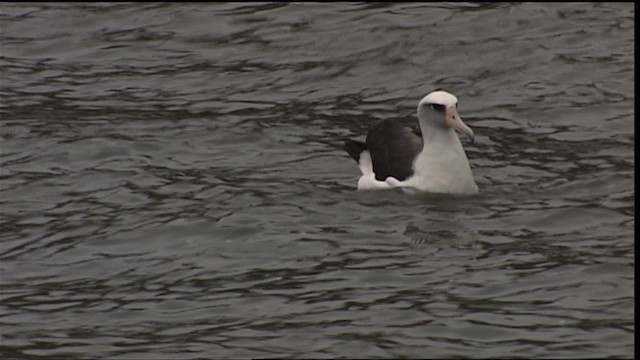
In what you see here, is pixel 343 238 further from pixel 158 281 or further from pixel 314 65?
pixel 314 65

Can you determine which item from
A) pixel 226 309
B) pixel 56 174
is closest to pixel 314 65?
pixel 56 174

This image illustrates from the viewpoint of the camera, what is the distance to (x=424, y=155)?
16031 mm

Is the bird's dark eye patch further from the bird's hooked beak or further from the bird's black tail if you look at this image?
the bird's black tail

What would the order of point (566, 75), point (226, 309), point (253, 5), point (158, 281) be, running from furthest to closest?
point (253, 5)
point (566, 75)
point (158, 281)
point (226, 309)

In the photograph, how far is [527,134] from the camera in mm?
17719

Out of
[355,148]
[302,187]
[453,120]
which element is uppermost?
[453,120]

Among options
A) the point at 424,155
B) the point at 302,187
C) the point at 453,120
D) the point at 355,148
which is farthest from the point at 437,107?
the point at 302,187

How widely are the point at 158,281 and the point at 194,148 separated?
443cm

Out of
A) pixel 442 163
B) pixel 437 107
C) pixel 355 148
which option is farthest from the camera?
pixel 355 148

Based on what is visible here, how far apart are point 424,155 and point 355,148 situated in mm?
892

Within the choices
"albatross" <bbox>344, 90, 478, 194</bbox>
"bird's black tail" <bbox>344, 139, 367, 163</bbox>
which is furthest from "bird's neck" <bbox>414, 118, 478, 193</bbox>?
"bird's black tail" <bbox>344, 139, 367, 163</bbox>

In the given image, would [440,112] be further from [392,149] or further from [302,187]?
[302,187]

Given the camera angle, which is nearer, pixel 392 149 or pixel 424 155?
pixel 424 155

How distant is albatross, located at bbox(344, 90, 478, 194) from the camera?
15758mm
